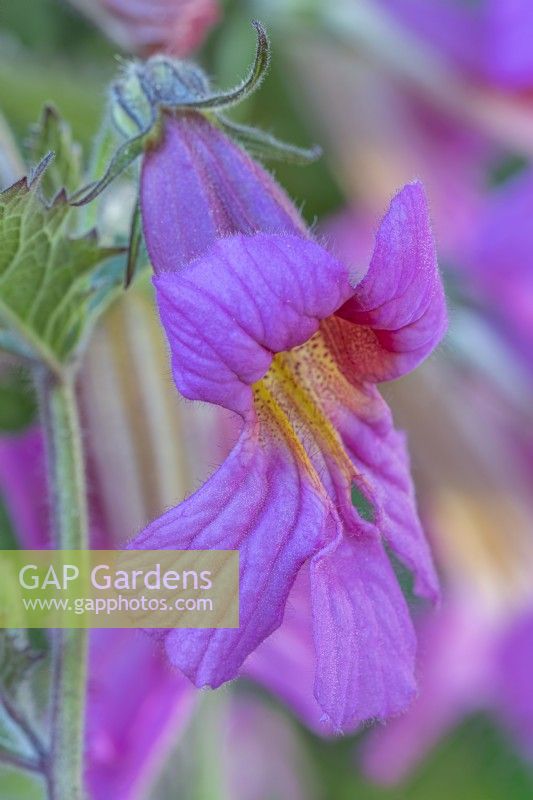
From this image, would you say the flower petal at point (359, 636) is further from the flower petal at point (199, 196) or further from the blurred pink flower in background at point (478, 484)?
the blurred pink flower in background at point (478, 484)

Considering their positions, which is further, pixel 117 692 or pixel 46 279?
pixel 117 692

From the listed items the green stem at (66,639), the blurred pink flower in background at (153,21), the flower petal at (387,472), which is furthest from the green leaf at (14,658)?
the blurred pink flower in background at (153,21)

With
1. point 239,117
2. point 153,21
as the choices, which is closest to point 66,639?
point 153,21

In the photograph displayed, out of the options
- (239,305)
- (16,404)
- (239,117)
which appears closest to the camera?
(239,305)

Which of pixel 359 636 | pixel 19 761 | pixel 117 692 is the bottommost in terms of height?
pixel 117 692

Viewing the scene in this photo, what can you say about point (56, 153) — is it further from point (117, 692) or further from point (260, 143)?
point (117, 692)
